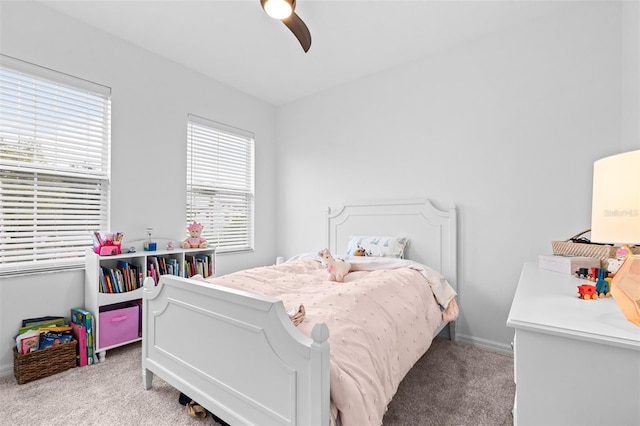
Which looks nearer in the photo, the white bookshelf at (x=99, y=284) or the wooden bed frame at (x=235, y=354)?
the wooden bed frame at (x=235, y=354)

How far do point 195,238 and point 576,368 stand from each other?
295cm

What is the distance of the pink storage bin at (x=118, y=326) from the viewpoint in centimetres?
236

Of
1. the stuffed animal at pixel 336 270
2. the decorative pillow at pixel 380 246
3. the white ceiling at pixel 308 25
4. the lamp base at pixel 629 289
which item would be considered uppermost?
the white ceiling at pixel 308 25

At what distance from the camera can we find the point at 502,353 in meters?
2.49

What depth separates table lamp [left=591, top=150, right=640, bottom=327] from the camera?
80 cm

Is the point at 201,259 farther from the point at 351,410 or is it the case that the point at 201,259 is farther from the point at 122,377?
the point at 351,410

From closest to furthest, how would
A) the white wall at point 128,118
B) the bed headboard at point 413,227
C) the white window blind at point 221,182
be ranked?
the white wall at point 128,118 → the bed headboard at point 413,227 → the white window blind at point 221,182

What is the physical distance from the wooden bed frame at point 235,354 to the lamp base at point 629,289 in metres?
0.88

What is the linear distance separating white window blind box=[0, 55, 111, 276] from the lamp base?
3167mm

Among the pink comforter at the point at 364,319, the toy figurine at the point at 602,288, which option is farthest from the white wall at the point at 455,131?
the toy figurine at the point at 602,288

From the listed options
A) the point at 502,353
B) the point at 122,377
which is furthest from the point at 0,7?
the point at 502,353

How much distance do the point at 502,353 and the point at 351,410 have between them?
1970 millimetres

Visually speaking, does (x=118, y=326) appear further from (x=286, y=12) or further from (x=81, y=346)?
(x=286, y=12)

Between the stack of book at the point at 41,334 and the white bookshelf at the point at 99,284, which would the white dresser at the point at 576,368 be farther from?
the stack of book at the point at 41,334
